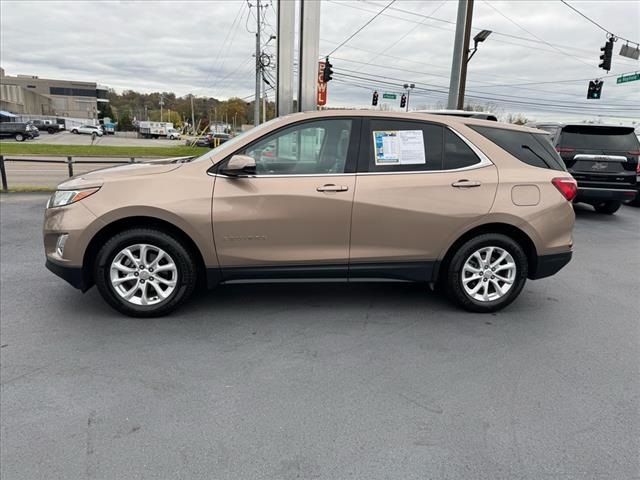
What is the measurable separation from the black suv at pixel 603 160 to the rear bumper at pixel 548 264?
5892 mm

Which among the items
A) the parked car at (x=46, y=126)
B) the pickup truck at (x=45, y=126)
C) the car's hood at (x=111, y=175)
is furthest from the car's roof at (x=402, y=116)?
the parked car at (x=46, y=126)

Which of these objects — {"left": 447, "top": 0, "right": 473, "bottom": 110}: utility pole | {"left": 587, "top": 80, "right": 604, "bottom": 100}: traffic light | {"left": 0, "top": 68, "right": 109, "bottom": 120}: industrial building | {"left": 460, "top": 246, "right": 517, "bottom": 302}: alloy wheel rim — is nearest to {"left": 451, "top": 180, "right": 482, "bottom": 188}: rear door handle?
{"left": 460, "top": 246, "right": 517, "bottom": 302}: alloy wheel rim

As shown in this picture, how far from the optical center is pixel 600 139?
9305mm

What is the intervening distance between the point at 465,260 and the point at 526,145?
1.24 meters

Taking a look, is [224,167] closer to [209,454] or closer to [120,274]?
[120,274]

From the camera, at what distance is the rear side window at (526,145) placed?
4.13m

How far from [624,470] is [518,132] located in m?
2.95

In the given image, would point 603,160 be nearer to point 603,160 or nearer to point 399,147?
point 603,160

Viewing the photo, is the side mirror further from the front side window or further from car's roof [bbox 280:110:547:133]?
car's roof [bbox 280:110:547:133]

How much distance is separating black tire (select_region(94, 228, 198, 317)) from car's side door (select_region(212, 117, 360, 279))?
30cm

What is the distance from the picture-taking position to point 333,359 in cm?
331

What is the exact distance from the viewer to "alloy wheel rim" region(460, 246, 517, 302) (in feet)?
13.5

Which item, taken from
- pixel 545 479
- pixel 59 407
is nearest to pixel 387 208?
pixel 545 479

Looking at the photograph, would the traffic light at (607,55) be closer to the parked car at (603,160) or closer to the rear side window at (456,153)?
the parked car at (603,160)
